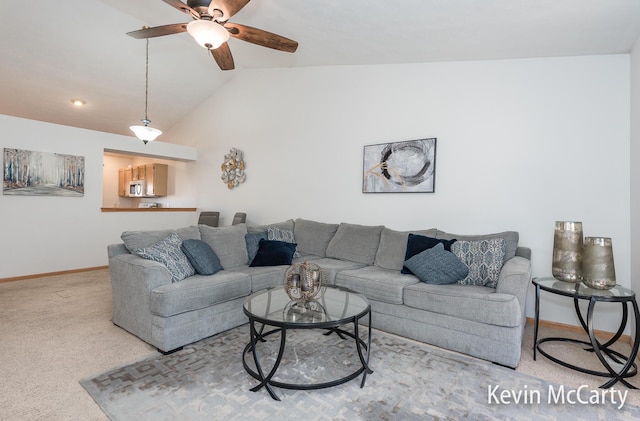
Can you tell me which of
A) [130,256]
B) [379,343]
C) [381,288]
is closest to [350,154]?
[381,288]

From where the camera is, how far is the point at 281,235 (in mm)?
3930

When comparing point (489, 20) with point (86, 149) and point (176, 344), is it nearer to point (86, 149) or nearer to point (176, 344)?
point (176, 344)

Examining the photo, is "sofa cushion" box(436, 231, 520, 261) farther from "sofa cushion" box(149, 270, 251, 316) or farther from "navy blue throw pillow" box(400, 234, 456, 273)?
"sofa cushion" box(149, 270, 251, 316)

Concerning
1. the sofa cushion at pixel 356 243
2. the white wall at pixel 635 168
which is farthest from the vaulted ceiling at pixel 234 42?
the sofa cushion at pixel 356 243

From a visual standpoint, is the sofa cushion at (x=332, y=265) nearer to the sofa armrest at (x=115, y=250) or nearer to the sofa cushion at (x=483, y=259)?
the sofa cushion at (x=483, y=259)

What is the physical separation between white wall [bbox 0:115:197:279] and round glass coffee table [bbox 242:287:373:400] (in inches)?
163

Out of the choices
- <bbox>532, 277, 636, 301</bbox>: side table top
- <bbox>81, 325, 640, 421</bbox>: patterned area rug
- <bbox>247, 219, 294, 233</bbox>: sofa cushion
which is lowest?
<bbox>81, 325, 640, 421</bbox>: patterned area rug

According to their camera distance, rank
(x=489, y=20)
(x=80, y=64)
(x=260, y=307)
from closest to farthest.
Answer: (x=260, y=307)
(x=489, y=20)
(x=80, y=64)

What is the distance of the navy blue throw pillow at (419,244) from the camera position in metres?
3.09

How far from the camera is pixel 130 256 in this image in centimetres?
277

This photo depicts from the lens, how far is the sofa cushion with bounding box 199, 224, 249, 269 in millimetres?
3336

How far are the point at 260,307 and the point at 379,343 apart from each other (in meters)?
1.06

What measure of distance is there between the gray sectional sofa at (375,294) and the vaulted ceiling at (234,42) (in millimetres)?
1730

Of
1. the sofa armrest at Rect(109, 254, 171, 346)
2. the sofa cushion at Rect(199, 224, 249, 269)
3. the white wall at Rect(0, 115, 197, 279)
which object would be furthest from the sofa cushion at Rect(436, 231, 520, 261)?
the white wall at Rect(0, 115, 197, 279)
